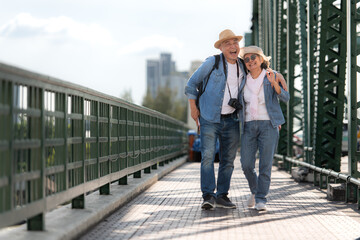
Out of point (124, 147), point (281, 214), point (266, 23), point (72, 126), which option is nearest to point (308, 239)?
point (281, 214)

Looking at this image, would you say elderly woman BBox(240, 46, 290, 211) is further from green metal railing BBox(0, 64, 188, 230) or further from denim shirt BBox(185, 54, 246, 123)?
green metal railing BBox(0, 64, 188, 230)

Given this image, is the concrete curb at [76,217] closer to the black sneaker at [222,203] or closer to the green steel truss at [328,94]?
the black sneaker at [222,203]

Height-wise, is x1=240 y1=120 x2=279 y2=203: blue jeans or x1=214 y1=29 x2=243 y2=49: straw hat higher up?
x1=214 y1=29 x2=243 y2=49: straw hat

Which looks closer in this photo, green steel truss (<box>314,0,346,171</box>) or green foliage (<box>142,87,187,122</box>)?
green steel truss (<box>314,0,346,171</box>)

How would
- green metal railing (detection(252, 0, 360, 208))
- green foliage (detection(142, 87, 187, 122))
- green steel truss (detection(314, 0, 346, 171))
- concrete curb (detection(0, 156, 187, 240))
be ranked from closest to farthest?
1. concrete curb (detection(0, 156, 187, 240))
2. green metal railing (detection(252, 0, 360, 208))
3. green steel truss (detection(314, 0, 346, 171))
4. green foliage (detection(142, 87, 187, 122))

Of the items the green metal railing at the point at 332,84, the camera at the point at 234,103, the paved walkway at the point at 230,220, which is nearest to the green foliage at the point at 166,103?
the green metal railing at the point at 332,84

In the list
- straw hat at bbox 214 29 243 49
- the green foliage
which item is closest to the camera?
straw hat at bbox 214 29 243 49

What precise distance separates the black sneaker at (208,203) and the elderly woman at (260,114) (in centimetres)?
50

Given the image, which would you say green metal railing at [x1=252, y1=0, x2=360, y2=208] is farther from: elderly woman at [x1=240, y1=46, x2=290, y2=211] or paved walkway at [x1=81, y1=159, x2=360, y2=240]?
elderly woman at [x1=240, y1=46, x2=290, y2=211]

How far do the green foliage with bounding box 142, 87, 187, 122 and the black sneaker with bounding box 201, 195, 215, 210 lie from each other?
129 meters

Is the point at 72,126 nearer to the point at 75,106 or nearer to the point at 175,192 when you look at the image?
the point at 75,106

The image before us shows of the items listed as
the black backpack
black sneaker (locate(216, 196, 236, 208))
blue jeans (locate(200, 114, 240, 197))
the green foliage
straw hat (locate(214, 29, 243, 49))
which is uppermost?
the green foliage

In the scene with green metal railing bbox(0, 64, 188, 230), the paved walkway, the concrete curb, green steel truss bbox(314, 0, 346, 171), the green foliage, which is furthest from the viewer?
the green foliage

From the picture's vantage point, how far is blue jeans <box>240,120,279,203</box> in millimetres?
8570
